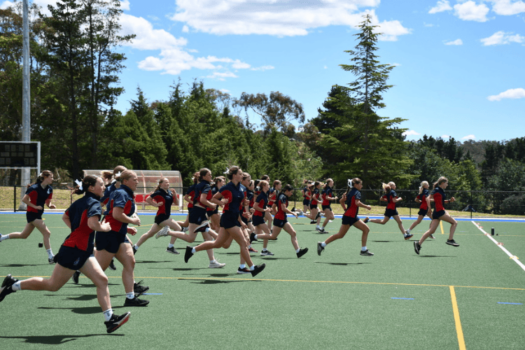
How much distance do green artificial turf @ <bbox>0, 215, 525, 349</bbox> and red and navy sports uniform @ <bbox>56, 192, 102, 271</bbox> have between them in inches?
32.7

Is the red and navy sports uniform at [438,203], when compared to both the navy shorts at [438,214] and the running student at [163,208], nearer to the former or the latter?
the navy shorts at [438,214]

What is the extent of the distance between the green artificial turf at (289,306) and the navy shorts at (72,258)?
2.58ft

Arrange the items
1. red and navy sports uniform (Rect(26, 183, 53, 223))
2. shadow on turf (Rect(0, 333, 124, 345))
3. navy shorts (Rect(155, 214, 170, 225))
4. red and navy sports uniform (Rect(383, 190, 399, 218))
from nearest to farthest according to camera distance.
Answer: shadow on turf (Rect(0, 333, 124, 345))
red and navy sports uniform (Rect(26, 183, 53, 223))
navy shorts (Rect(155, 214, 170, 225))
red and navy sports uniform (Rect(383, 190, 399, 218))

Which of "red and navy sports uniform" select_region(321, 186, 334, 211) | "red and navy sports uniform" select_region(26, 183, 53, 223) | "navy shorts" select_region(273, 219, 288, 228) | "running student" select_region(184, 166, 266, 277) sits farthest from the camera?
"red and navy sports uniform" select_region(321, 186, 334, 211)

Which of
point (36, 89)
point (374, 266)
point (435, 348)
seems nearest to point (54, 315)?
point (435, 348)

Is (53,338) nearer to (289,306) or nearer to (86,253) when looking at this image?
(86,253)

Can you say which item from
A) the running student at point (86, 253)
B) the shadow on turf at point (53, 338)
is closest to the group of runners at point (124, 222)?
the running student at point (86, 253)

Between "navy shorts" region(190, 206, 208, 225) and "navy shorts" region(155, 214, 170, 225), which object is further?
"navy shorts" region(190, 206, 208, 225)

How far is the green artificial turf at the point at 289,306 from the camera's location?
19.7 ft

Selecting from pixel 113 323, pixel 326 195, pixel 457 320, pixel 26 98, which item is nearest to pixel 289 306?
pixel 457 320

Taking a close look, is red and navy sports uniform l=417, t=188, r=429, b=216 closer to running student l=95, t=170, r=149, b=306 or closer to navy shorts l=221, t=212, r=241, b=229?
navy shorts l=221, t=212, r=241, b=229

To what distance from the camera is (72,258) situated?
595 centimetres

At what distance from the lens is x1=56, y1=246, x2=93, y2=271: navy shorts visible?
5.95 meters

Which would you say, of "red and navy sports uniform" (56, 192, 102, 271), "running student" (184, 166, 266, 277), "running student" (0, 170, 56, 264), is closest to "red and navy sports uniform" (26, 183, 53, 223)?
"running student" (0, 170, 56, 264)
